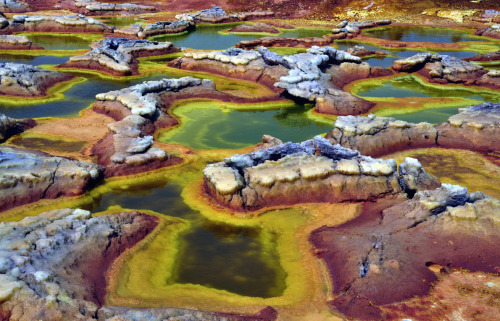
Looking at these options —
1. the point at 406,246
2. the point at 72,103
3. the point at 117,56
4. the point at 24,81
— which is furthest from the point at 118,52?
the point at 406,246

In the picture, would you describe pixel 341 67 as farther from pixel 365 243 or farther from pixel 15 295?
pixel 15 295

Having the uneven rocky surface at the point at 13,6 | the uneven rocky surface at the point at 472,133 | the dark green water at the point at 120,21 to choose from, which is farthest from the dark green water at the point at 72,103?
the uneven rocky surface at the point at 13,6

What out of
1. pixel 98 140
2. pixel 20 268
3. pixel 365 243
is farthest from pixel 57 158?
pixel 365 243

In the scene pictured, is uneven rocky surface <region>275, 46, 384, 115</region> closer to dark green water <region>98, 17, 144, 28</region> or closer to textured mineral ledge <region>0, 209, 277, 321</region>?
textured mineral ledge <region>0, 209, 277, 321</region>

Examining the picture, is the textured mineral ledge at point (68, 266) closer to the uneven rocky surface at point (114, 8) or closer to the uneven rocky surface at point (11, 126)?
the uneven rocky surface at point (11, 126)

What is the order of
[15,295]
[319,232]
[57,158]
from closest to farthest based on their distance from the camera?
[15,295] → [319,232] → [57,158]

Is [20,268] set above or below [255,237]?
above
